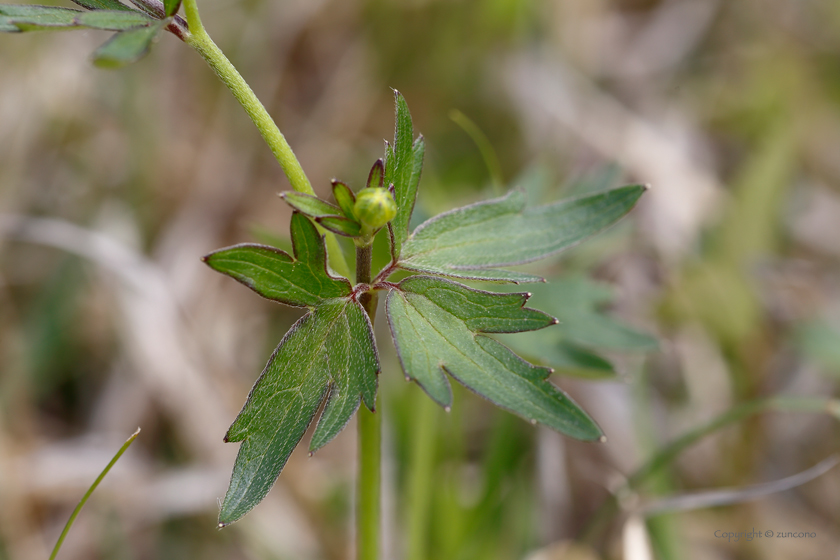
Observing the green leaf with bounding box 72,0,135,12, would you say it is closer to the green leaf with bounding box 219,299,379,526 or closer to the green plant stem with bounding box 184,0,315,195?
the green plant stem with bounding box 184,0,315,195

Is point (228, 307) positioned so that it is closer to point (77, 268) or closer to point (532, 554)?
point (77, 268)

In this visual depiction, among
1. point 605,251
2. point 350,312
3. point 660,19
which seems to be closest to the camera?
point 350,312

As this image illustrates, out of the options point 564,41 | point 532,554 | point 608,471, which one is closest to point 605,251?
point 608,471

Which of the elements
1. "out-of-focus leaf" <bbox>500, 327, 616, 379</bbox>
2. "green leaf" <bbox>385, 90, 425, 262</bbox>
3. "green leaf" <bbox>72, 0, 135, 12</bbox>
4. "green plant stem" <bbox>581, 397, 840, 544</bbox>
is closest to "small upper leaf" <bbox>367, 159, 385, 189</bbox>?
"green leaf" <bbox>385, 90, 425, 262</bbox>

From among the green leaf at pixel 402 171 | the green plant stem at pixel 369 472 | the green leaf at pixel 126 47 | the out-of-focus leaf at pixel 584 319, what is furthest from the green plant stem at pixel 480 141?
the green leaf at pixel 126 47

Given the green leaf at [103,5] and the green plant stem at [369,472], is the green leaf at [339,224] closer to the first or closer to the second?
A: the green plant stem at [369,472]

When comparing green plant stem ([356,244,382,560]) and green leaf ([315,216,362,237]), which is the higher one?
green leaf ([315,216,362,237])
